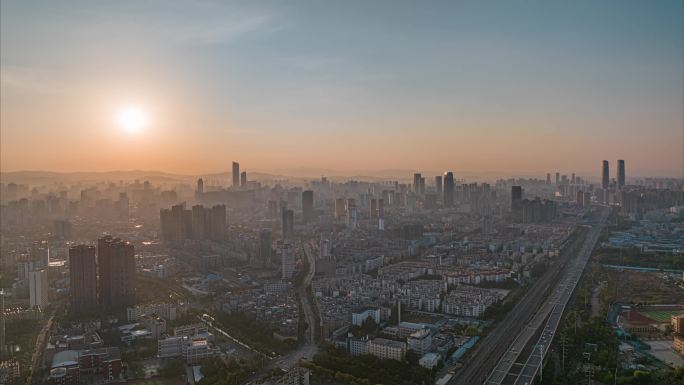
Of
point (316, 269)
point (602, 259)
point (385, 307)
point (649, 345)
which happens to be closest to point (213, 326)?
point (385, 307)

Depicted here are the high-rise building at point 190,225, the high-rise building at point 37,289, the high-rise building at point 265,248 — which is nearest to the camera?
the high-rise building at point 37,289

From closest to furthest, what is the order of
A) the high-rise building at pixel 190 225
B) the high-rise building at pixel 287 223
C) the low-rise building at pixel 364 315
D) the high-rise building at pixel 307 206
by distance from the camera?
the low-rise building at pixel 364 315
the high-rise building at pixel 190 225
the high-rise building at pixel 287 223
the high-rise building at pixel 307 206

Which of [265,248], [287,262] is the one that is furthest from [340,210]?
[287,262]

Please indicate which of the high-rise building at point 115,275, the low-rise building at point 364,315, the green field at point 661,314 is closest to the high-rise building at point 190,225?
the high-rise building at point 115,275

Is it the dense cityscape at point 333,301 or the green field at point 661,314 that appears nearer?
the dense cityscape at point 333,301

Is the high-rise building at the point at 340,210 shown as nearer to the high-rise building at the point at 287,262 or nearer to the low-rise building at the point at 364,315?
the high-rise building at the point at 287,262
